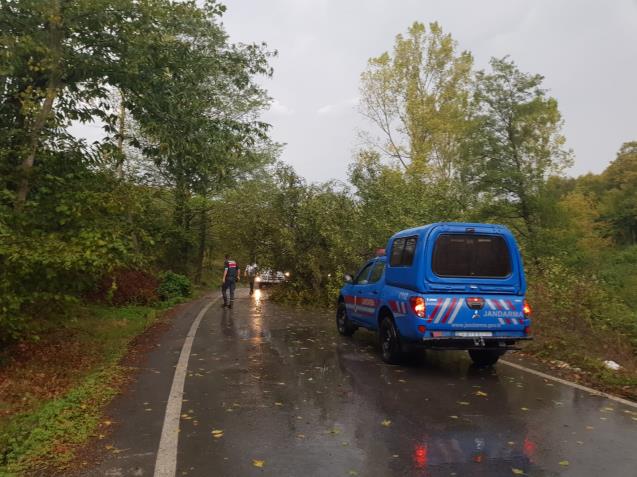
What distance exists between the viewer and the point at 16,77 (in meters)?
9.07

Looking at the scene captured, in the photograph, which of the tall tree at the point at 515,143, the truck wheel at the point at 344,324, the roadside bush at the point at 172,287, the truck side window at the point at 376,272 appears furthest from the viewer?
the tall tree at the point at 515,143

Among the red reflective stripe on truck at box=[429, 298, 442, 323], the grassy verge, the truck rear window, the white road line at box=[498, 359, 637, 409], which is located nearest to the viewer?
the grassy verge

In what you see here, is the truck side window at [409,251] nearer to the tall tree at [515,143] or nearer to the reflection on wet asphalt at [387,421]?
the reflection on wet asphalt at [387,421]

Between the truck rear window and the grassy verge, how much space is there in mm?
5117

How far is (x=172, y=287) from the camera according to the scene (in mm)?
22062

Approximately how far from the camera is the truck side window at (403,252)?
325 inches

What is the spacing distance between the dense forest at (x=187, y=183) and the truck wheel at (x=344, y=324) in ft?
12.9

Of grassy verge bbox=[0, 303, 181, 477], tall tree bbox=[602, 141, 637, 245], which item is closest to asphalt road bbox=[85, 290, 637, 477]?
grassy verge bbox=[0, 303, 181, 477]

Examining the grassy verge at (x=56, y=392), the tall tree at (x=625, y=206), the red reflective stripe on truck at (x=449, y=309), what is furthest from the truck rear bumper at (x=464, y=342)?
the tall tree at (x=625, y=206)

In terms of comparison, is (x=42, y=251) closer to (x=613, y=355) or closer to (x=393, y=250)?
(x=393, y=250)

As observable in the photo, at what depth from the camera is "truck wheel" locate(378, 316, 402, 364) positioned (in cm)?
829

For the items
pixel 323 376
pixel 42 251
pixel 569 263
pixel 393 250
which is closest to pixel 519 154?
pixel 569 263

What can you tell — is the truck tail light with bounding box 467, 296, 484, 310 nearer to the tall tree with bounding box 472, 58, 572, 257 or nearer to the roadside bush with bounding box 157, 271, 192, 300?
the roadside bush with bounding box 157, 271, 192, 300

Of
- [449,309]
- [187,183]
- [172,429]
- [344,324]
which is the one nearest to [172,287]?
[187,183]
